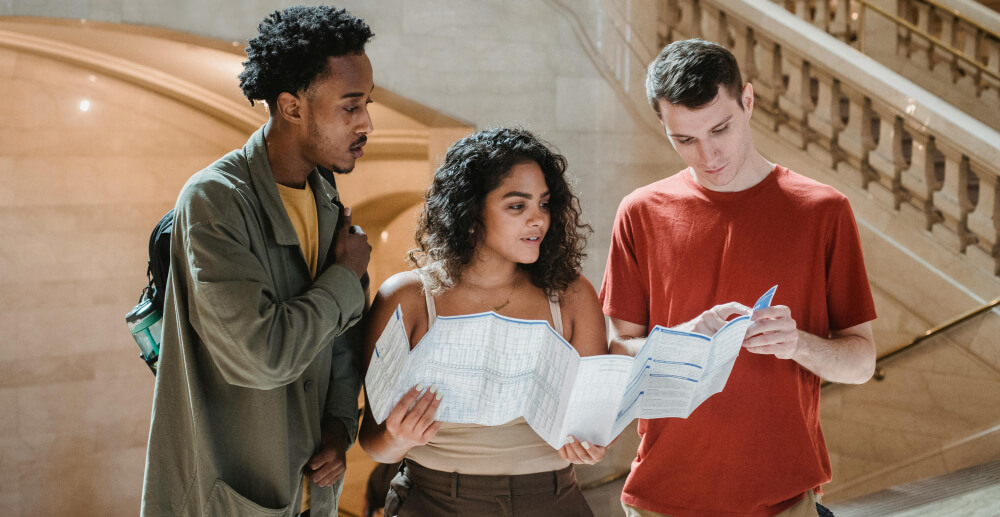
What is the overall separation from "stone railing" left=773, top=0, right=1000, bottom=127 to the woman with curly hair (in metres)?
5.64

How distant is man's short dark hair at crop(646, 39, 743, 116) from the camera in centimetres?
188

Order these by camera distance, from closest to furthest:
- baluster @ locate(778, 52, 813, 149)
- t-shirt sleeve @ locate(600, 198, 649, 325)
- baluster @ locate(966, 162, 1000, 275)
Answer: t-shirt sleeve @ locate(600, 198, 649, 325)
baluster @ locate(966, 162, 1000, 275)
baluster @ locate(778, 52, 813, 149)

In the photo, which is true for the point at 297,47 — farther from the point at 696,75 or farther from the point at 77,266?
the point at 77,266

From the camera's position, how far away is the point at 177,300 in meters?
1.60

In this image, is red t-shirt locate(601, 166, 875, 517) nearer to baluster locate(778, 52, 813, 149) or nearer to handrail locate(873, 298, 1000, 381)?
handrail locate(873, 298, 1000, 381)

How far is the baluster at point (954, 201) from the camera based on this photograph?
15.1 ft

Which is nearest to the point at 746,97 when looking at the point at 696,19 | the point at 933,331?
the point at 933,331

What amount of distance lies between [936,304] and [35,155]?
6.81 metres

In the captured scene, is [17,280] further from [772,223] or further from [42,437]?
[772,223]

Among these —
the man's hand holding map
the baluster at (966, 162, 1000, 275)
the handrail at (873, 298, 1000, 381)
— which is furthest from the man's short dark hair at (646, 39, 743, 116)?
the baluster at (966, 162, 1000, 275)

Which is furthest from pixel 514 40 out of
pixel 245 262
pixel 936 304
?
pixel 245 262

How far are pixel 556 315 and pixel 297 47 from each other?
871 mm

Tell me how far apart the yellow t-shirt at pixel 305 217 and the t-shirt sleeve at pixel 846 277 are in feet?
3.88

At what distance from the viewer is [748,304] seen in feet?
6.25
